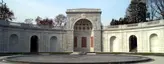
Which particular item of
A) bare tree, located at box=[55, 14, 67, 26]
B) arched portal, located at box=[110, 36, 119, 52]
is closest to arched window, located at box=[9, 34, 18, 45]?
arched portal, located at box=[110, 36, 119, 52]

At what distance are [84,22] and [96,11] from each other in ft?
14.8

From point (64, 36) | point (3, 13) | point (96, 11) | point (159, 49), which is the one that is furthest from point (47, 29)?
point (159, 49)

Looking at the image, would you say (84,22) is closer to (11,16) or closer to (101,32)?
(101,32)

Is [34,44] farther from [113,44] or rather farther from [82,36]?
[113,44]

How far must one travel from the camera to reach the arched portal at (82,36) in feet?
191

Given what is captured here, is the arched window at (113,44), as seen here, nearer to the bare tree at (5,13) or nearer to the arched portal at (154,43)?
the arched portal at (154,43)

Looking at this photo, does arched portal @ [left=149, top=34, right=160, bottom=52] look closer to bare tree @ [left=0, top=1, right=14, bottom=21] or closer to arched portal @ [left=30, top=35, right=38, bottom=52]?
arched portal @ [left=30, top=35, right=38, bottom=52]

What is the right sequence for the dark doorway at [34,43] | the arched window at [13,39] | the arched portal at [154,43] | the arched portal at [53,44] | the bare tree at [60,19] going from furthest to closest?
the bare tree at [60,19], the dark doorway at [34,43], the arched portal at [53,44], the arched window at [13,39], the arched portal at [154,43]

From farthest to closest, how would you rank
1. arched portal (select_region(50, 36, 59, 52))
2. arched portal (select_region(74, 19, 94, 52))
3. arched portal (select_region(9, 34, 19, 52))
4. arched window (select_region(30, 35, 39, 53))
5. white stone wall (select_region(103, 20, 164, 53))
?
arched portal (select_region(74, 19, 94, 52)) < arched window (select_region(30, 35, 39, 53)) < arched portal (select_region(50, 36, 59, 52)) < arched portal (select_region(9, 34, 19, 52)) < white stone wall (select_region(103, 20, 164, 53))

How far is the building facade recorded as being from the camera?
49281 mm

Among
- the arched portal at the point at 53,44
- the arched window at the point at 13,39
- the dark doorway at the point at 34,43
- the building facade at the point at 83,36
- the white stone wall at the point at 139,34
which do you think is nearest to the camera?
the white stone wall at the point at 139,34

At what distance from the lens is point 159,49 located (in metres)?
46.4

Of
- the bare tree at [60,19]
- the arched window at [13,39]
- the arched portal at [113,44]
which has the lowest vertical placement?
the arched portal at [113,44]

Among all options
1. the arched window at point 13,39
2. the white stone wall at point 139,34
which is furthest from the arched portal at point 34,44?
the white stone wall at point 139,34
